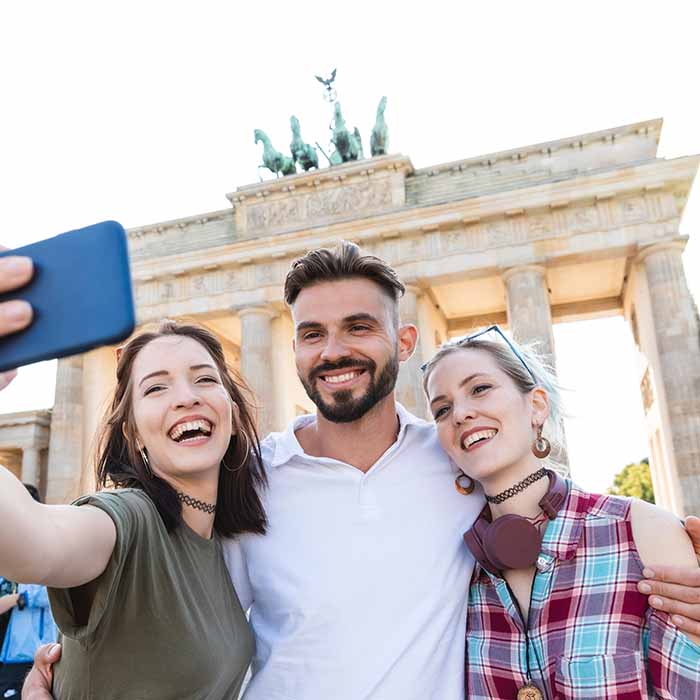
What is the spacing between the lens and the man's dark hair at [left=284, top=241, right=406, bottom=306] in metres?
3.65

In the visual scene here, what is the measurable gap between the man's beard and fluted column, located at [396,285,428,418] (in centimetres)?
1657

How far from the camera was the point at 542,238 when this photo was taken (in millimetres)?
22094

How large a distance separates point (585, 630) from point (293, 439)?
1.60 meters

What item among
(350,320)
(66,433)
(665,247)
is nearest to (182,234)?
(66,433)

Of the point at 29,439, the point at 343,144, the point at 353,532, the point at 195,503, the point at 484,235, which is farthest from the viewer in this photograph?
the point at 29,439


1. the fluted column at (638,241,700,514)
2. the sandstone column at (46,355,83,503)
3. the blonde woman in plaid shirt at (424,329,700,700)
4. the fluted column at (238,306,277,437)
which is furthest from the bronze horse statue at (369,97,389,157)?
the blonde woman in plaid shirt at (424,329,700,700)

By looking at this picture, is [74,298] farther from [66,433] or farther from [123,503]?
[66,433]

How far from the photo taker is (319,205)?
2509 cm

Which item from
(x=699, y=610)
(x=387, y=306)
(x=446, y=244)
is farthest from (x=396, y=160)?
(x=699, y=610)

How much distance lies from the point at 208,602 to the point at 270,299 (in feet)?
73.2

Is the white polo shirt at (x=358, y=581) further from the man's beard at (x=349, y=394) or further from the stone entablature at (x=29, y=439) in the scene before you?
the stone entablature at (x=29, y=439)

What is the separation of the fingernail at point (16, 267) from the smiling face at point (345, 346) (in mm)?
2442

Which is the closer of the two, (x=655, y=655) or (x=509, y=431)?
(x=655, y=655)

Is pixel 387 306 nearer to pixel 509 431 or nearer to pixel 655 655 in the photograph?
pixel 509 431
